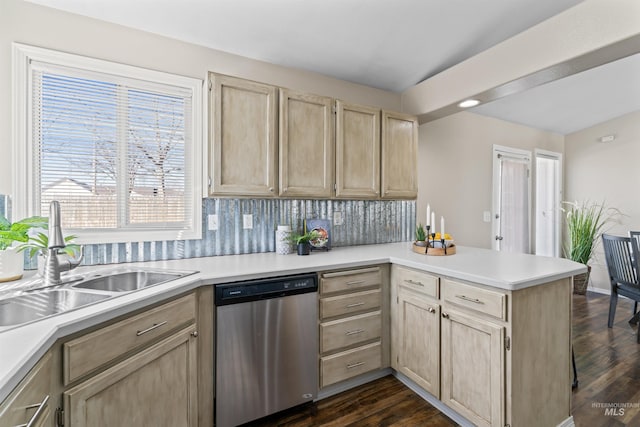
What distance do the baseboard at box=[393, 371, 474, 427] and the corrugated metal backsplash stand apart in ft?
3.84

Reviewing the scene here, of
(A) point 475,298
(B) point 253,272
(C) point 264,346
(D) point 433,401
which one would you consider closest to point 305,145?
(B) point 253,272

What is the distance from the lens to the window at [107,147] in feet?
5.61

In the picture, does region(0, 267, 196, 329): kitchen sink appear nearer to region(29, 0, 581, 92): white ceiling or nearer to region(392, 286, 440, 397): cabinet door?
region(392, 286, 440, 397): cabinet door

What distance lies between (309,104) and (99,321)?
1831 mm

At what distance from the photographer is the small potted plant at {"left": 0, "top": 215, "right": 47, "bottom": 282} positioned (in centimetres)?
149

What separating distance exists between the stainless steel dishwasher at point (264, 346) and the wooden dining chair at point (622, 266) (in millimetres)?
3167

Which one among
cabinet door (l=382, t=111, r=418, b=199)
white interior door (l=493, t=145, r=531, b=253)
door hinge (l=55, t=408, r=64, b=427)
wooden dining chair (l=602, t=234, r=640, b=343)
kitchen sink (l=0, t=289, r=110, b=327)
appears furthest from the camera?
white interior door (l=493, t=145, r=531, b=253)

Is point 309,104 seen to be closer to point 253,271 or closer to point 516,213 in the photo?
point 253,271

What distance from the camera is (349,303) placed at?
2010mm

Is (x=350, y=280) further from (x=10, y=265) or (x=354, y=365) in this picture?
(x=10, y=265)

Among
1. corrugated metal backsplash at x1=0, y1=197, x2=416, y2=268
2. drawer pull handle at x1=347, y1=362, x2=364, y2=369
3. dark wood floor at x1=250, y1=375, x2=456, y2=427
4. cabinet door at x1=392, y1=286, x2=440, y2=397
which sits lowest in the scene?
dark wood floor at x1=250, y1=375, x2=456, y2=427

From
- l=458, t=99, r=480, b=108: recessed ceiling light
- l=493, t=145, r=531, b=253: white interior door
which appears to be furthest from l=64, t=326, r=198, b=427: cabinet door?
l=493, t=145, r=531, b=253: white interior door

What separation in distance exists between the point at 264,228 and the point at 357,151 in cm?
100

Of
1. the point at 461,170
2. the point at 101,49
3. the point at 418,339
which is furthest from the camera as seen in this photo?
the point at 461,170
